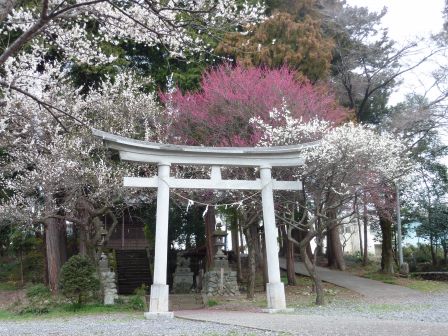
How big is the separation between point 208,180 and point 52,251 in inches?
315

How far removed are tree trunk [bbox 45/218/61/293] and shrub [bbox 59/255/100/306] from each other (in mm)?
3037

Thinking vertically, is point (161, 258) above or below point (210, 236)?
below

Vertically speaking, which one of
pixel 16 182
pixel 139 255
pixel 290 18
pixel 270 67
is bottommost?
pixel 139 255

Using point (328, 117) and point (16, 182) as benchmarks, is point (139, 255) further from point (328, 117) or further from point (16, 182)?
point (328, 117)

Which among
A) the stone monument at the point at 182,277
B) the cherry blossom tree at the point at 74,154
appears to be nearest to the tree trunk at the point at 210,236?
the stone monument at the point at 182,277

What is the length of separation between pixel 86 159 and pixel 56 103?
1.79 metres

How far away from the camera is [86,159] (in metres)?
13.6

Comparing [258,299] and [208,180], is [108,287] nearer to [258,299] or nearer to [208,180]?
[258,299]

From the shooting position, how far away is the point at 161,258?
10414 millimetres

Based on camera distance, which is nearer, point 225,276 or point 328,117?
point 328,117

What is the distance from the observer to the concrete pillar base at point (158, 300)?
1020 centimetres

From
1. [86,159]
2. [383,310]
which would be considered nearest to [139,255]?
[86,159]

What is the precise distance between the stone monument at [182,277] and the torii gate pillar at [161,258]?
32.2ft

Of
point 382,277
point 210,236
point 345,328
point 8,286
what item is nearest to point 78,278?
point 210,236
